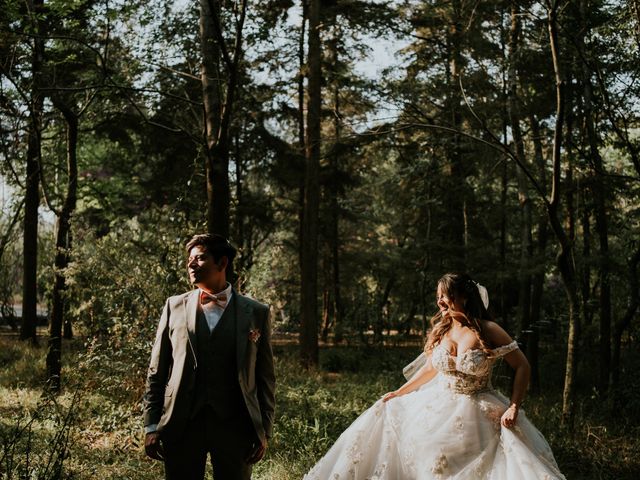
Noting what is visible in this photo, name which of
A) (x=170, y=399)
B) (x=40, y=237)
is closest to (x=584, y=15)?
(x=170, y=399)

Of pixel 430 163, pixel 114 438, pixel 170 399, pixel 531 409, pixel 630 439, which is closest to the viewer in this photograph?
pixel 170 399

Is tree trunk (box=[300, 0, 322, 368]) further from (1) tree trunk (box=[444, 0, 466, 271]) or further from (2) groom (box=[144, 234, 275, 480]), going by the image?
(2) groom (box=[144, 234, 275, 480])

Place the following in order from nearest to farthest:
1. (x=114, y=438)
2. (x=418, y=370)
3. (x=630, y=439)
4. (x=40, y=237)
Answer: (x=418, y=370) → (x=114, y=438) → (x=630, y=439) → (x=40, y=237)

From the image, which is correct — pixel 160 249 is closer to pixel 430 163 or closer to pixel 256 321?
pixel 256 321

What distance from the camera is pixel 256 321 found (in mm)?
3670

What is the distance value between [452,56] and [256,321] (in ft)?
42.0

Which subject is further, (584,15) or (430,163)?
(430,163)

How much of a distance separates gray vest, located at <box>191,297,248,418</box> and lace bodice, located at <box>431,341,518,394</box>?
2.46 metres

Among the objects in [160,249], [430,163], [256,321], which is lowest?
[256,321]

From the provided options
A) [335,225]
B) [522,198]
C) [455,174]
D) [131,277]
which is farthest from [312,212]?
[335,225]

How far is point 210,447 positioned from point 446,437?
2.32m

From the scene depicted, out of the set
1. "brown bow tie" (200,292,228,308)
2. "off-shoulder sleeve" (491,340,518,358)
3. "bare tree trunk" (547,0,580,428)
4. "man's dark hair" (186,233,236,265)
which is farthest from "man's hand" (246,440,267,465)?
"bare tree trunk" (547,0,580,428)

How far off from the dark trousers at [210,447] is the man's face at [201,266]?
74 cm

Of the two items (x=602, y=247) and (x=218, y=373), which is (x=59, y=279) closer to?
(x=218, y=373)
